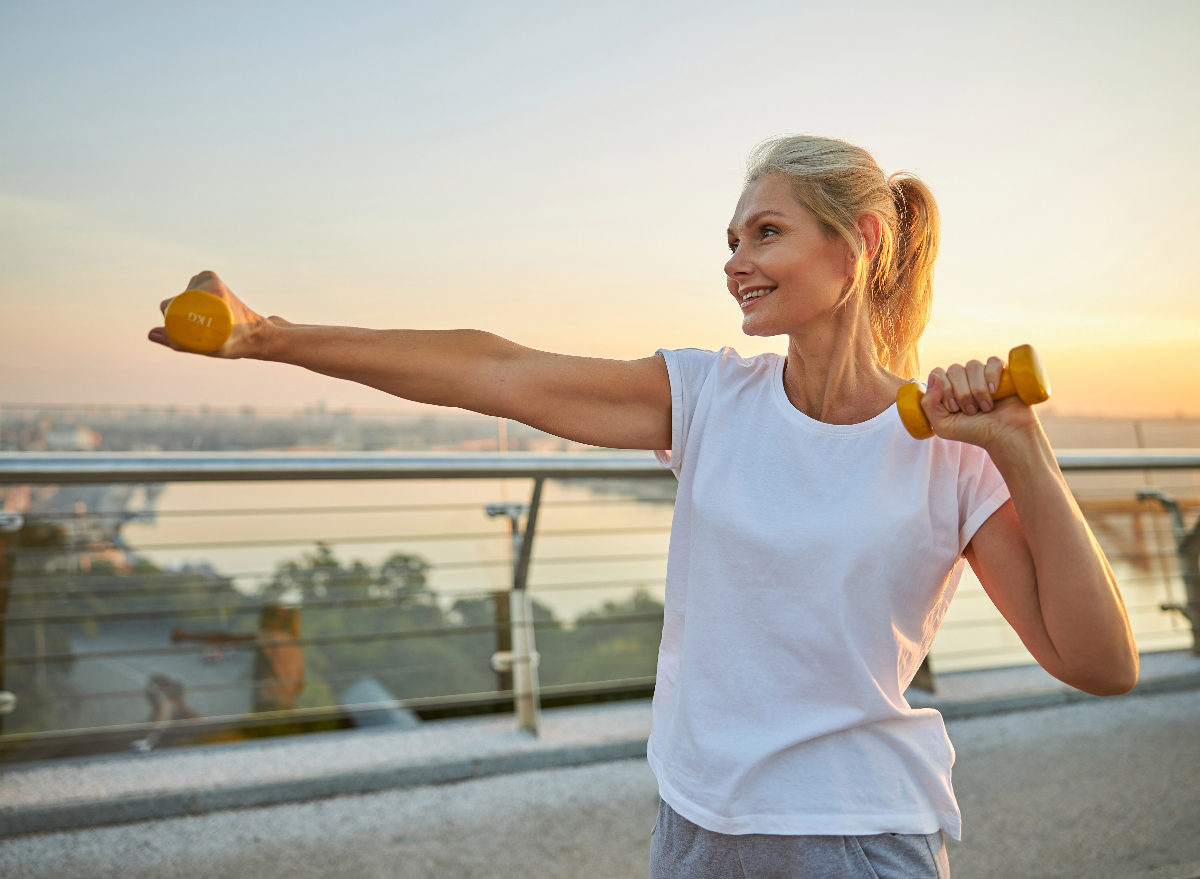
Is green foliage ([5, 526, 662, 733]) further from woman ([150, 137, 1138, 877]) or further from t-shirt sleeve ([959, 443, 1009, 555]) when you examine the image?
t-shirt sleeve ([959, 443, 1009, 555])

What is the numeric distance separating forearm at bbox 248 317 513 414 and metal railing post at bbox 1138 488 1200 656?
387 centimetres

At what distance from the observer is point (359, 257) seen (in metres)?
5.07

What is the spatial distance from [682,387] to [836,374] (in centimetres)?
21

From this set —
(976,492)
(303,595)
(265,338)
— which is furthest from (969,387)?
(303,595)

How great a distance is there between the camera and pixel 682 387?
1.12m

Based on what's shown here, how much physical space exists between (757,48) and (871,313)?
3204mm

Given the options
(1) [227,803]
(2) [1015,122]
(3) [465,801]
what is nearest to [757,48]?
(2) [1015,122]

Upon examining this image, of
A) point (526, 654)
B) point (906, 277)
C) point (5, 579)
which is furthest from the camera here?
point (526, 654)

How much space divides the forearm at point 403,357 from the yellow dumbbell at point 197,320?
0.07 metres

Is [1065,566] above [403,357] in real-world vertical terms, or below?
below

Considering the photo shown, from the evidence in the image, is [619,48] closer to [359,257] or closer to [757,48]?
[757,48]

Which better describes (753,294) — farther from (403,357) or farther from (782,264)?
(403,357)

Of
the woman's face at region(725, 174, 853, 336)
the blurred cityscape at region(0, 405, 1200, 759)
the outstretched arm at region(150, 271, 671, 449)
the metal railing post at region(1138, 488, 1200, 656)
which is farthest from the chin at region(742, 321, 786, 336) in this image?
the metal railing post at region(1138, 488, 1200, 656)

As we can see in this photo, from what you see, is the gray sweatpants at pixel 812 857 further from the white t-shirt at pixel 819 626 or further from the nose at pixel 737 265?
the nose at pixel 737 265
